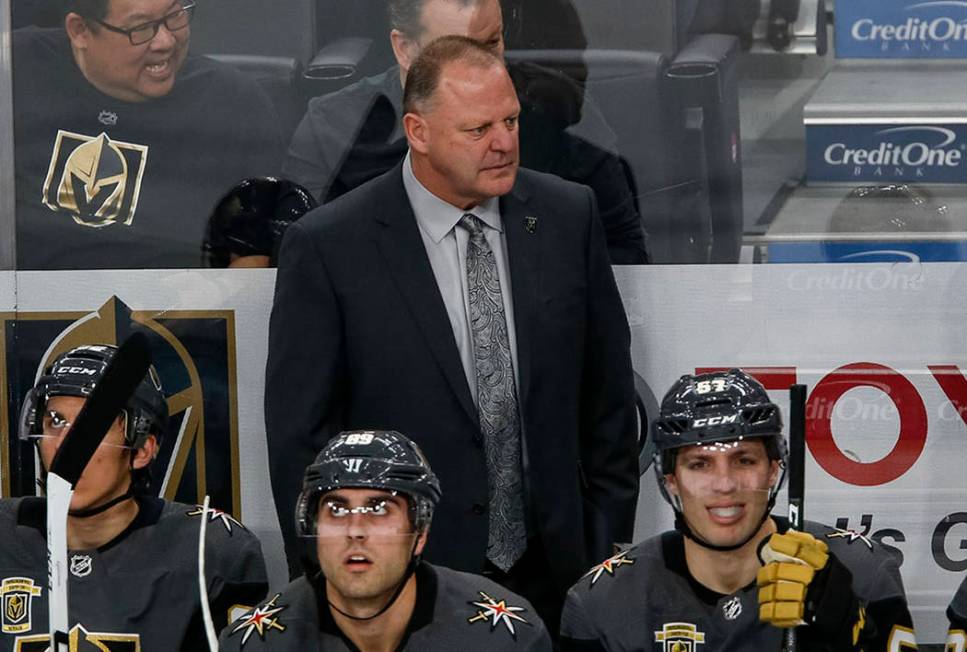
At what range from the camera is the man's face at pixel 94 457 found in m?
4.38

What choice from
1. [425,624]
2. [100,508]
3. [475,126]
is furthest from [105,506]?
[475,126]

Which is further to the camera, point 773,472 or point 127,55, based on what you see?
point 127,55

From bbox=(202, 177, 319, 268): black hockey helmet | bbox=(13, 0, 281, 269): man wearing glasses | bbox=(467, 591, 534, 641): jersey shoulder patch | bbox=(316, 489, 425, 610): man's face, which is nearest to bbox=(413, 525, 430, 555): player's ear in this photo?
bbox=(316, 489, 425, 610): man's face

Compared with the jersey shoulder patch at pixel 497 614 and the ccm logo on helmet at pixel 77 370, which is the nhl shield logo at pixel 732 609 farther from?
the ccm logo on helmet at pixel 77 370

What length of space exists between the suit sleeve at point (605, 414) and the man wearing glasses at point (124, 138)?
0.96 metres

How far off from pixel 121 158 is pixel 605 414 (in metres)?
1.43

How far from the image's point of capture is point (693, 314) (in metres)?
5.03

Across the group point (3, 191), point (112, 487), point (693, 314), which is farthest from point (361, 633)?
point (3, 191)

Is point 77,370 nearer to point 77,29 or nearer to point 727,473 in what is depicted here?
point 77,29

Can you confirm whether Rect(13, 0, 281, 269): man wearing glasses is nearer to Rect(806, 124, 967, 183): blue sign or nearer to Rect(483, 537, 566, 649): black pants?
Rect(483, 537, 566, 649): black pants

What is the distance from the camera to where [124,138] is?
16.7 ft

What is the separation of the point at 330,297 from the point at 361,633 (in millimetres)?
955

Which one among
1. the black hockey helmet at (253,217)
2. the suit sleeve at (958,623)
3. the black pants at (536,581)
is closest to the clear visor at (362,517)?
the black pants at (536,581)

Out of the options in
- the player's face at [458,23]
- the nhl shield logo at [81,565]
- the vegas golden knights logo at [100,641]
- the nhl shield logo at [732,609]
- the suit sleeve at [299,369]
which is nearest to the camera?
the nhl shield logo at [732,609]
